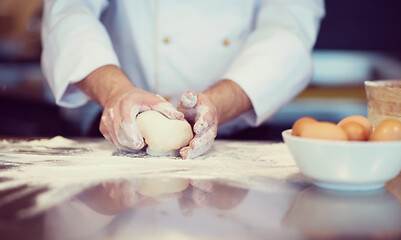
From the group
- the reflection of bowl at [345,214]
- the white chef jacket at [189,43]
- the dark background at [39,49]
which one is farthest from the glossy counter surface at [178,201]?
the dark background at [39,49]

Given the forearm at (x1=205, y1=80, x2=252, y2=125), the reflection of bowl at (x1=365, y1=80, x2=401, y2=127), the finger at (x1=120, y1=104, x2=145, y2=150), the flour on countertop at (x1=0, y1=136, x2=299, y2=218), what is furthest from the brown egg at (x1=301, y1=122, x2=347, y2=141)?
the forearm at (x1=205, y1=80, x2=252, y2=125)

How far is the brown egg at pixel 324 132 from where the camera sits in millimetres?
667

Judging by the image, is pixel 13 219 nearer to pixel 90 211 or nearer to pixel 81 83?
pixel 90 211

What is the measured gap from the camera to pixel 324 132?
0.67 m

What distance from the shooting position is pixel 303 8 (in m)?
1.41

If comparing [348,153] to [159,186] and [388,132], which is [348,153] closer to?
[388,132]

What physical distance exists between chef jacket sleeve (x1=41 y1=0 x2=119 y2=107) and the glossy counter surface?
332 millimetres

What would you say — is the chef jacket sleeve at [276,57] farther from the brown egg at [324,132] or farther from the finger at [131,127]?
the brown egg at [324,132]

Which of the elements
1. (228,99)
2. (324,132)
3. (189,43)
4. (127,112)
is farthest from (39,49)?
(324,132)

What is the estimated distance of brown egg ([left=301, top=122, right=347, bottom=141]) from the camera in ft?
2.19

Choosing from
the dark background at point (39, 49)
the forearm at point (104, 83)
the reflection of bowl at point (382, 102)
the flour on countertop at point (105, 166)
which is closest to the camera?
the flour on countertop at point (105, 166)

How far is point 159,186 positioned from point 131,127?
9.5 inches

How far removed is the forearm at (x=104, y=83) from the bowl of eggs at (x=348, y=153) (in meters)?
0.53

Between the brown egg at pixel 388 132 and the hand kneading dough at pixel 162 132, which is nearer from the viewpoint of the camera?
the brown egg at pixel 388 132
